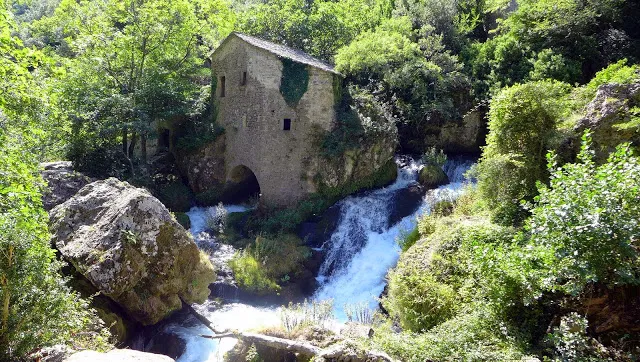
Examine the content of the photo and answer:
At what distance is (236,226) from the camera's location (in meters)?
16.2

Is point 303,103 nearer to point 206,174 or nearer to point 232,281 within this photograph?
point 206,174

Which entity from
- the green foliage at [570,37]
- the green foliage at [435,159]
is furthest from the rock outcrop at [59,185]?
the green foliage at [570,37]

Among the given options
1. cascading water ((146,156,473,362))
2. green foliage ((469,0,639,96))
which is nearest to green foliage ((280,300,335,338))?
cascading water ((146,156,473,362))

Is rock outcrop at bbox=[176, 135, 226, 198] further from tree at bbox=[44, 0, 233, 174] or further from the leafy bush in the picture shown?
the leafy bush

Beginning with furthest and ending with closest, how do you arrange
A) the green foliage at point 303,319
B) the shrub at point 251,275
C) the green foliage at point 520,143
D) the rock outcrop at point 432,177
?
1. the rock outcrop at point 432,177
2. the shrub at point 251,275
3. the green foliage at point 303,319
4. the green foliage at point 520,143

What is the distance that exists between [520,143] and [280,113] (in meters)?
10.2

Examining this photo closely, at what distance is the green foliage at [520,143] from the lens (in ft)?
28.4

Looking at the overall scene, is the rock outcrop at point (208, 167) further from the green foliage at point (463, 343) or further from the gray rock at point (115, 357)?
the gray rock at point (115, 357)

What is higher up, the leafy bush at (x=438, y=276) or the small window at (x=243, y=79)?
the small window at (x=243, y=79)

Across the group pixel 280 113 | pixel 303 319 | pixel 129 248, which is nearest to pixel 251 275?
pixel 303 319

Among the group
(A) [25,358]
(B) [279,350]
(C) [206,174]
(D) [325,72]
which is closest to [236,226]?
(C) [206,174]

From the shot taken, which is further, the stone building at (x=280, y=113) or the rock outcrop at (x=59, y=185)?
the stone building at (x=280, y=113)

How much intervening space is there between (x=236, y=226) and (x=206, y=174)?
3.42 meters

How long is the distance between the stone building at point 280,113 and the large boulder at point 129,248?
7.64 metres
